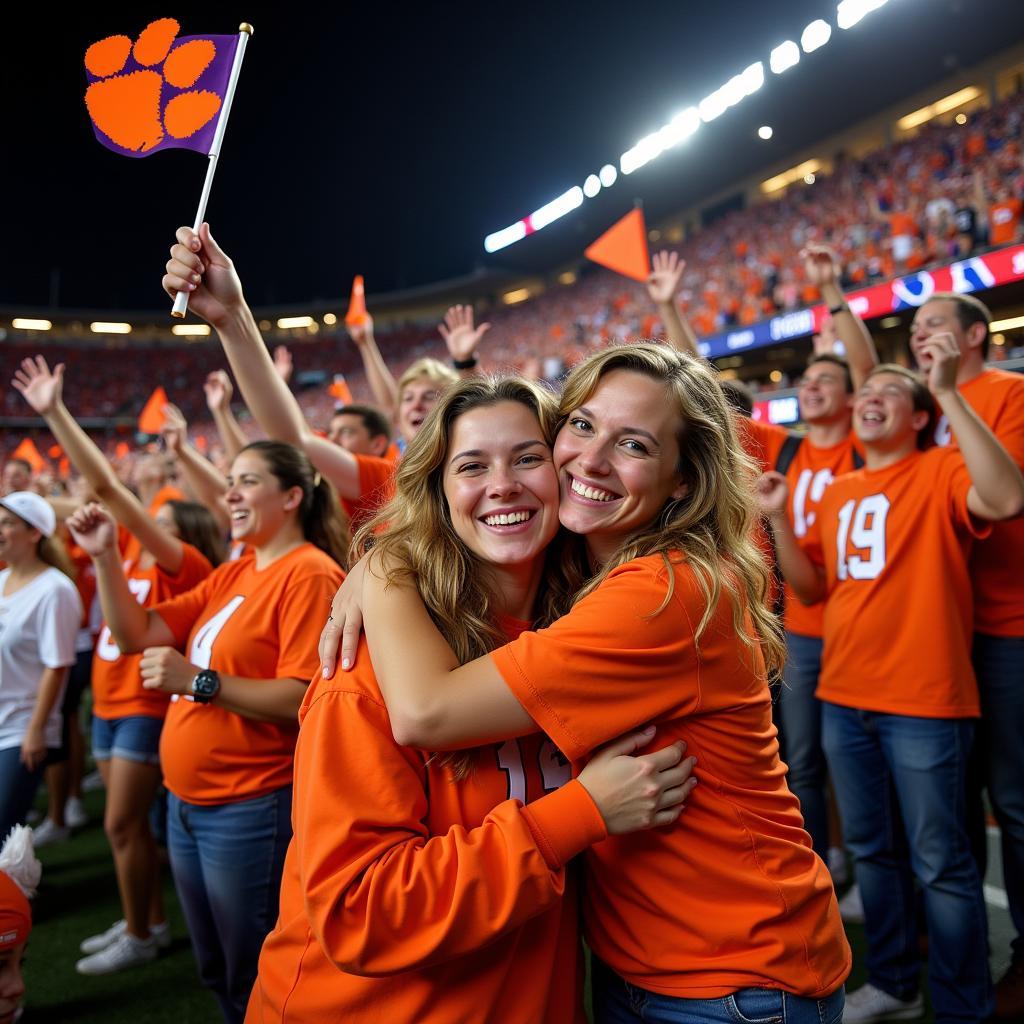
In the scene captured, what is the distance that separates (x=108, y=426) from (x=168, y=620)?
125 feet

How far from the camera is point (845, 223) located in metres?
16.9

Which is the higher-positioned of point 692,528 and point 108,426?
point 108,426

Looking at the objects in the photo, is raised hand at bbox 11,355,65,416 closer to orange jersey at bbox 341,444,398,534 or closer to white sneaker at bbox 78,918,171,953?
orange jersey at bbox 341,444,398,534

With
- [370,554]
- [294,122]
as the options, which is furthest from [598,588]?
[294,122]

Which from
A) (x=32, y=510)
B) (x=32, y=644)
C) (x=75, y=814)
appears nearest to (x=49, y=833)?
(x=75, y=814)

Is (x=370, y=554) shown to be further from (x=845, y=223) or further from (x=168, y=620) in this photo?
(x=845, y=223)

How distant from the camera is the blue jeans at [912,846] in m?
2.31

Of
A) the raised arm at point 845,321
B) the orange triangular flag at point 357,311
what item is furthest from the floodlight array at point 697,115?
the orange triangular flag at point 357,311

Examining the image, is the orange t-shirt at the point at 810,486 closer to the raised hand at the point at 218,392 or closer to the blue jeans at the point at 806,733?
the blue jeans at the point at 806,733

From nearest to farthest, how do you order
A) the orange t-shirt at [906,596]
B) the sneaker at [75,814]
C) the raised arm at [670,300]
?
the orange t-shirt at [906,596], the raised arm at [670,300], the sneaker at [75,814]

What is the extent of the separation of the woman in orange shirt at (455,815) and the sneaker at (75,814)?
14.8 feet

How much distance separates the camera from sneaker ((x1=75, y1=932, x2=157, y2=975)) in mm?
3199

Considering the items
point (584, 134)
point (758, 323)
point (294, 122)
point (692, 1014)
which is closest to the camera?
point (692, 1014)

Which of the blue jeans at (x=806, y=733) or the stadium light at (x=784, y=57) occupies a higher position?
the stadium light at (x=784, y=57)
